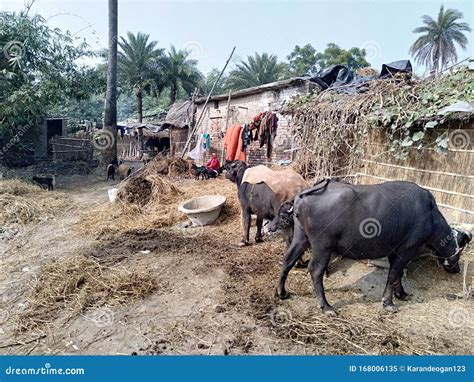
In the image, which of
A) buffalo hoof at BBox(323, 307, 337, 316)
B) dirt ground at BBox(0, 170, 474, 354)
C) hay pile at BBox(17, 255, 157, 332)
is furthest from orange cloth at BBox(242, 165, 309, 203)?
hay pile at BBox(17, 255, 157, 332)

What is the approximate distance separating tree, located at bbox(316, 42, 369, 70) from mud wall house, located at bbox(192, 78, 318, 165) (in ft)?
62.5

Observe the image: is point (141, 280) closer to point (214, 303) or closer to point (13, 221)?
point (214, 303)

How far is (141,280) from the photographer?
4715 mm

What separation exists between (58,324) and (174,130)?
61.1 feet

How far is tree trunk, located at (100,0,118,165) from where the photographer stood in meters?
14.1

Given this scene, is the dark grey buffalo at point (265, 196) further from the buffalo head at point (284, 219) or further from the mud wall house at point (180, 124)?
the mud wall house at point (180, 124)

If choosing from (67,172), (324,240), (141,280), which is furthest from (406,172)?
(67,172)

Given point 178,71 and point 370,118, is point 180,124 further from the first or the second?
point 370,118
